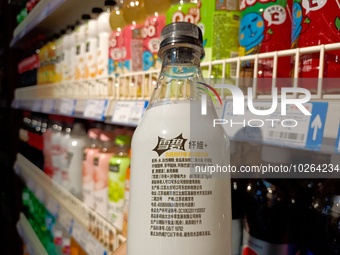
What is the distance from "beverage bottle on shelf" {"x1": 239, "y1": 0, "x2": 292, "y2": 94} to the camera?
0.68m

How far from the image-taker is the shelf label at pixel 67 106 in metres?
1.48

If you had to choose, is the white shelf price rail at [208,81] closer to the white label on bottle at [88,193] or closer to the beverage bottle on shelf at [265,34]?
the beverage bottle on shelf at [265,34]

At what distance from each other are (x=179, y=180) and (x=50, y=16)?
2.04m

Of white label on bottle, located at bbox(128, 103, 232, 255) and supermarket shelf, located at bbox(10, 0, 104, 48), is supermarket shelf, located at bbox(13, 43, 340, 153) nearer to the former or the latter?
white label on bottle, located at bbox(128, 103, 232, 255)

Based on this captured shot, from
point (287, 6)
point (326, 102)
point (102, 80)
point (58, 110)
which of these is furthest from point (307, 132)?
point (58, 110)

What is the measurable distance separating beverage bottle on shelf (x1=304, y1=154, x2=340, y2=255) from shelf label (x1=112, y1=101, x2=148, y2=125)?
48 centimetres

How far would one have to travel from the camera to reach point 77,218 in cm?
137

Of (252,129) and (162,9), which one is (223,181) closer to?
(252,129)

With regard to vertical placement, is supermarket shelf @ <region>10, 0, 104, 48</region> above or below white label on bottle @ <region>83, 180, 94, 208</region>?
above

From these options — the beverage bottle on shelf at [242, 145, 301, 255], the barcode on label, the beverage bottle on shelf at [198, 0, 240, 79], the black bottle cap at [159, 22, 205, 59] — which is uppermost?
the beverage bottle on shelf at [198, 0, 240, 79]

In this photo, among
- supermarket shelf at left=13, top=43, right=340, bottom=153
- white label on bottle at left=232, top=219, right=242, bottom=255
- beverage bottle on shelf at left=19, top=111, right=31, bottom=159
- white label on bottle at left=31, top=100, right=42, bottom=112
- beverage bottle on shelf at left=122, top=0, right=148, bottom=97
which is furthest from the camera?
beverage bottle on shelf at left=19, top=111, right=31, bottom=159

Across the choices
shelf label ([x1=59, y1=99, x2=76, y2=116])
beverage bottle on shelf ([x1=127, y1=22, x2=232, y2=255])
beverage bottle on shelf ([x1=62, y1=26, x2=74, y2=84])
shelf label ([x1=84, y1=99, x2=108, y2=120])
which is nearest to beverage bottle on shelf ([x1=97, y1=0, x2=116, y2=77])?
shelf label ([x1=84, y1=99, x2=108, y2=120])

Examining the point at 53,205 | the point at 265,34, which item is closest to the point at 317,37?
the point at 265,34

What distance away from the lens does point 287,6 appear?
726 millimetres
